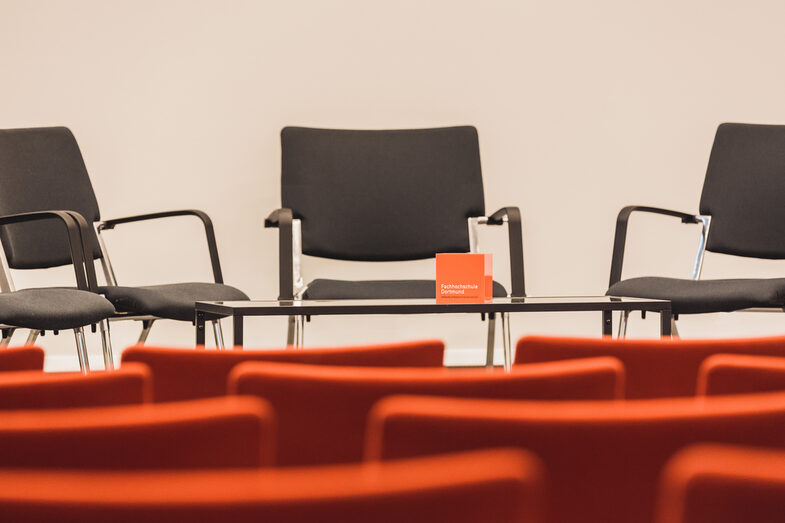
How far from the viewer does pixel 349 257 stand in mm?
3494

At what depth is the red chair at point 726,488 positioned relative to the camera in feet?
1.57

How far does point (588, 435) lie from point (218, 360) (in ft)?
1.95

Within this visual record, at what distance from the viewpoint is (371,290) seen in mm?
2883

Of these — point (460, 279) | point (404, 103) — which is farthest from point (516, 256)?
point (404, 103)

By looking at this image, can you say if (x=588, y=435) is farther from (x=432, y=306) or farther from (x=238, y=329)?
(x=238, y=329)

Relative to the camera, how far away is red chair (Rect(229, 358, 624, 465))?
802mm

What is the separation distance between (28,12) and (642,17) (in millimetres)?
3176

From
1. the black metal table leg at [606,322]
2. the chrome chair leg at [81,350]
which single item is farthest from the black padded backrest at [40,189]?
the black metal table leg at [606,322]

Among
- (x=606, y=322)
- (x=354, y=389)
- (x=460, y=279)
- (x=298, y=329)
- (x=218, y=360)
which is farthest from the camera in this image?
(x=298, y=329)

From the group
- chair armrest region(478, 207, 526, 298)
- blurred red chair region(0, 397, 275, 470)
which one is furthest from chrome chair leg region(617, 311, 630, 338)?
blurred red chair region(0, 397, 275, 470)

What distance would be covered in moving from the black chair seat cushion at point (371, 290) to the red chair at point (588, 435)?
2.10 meters

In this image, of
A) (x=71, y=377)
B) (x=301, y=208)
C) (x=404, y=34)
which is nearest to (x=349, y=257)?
(x=301, y=208)

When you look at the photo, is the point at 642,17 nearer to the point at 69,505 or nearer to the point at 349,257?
the point at 349,257

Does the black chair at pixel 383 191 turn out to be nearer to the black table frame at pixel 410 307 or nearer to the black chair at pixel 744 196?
the black chair at pixel 744 196
